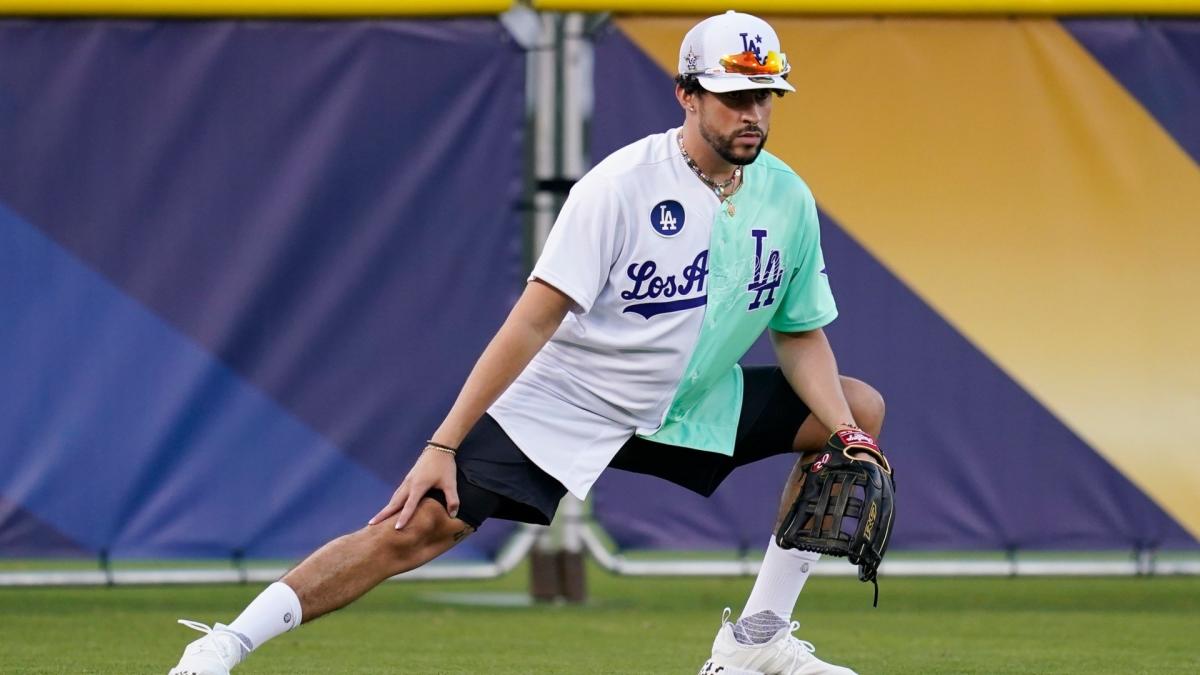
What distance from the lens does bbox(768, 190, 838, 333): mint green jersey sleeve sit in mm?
5125

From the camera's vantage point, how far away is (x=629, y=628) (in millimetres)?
7070

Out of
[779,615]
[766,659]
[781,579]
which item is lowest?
[766,659]

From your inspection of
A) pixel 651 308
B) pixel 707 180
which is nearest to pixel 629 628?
pixel 651 308

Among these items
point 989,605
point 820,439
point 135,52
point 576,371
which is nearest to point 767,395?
point 820,439

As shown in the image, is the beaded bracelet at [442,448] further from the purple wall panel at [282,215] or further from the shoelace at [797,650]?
the purple wall panel at [282,215]

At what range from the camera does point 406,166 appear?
786 centimetres

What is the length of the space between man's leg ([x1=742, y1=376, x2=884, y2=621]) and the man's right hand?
1136 mm

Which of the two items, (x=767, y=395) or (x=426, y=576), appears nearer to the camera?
A: (x=767, y=395)

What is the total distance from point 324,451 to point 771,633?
304 cm

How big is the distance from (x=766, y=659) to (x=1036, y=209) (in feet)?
11.4

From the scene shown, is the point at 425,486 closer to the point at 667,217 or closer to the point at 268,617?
the point at 268,617

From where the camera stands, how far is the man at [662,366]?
4559 millimetres

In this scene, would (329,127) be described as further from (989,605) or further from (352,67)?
(989,605)

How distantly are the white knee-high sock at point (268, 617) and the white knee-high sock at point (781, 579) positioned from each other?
58.9 inches
